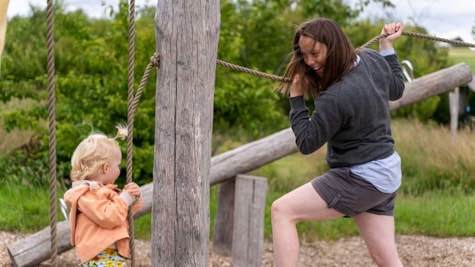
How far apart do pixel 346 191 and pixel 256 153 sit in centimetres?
249

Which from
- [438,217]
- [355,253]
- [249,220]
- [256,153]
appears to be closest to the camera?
[249,220]

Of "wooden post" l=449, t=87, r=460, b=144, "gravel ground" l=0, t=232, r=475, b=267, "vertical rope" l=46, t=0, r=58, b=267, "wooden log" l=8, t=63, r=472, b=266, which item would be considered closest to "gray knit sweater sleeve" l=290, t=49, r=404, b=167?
"vertical rope" l=46, t=0, r=58, b=267

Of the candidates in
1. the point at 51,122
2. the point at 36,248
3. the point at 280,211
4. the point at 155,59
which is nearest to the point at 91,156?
the point at 51,122

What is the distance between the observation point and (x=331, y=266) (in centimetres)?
632

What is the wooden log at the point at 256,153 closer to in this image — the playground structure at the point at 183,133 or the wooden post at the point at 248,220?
the wooden post at the point at 248,220

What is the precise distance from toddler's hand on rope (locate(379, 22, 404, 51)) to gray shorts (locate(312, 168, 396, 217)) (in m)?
0.64

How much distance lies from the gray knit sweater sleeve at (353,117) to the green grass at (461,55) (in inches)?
397

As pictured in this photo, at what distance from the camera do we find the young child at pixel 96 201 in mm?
3152

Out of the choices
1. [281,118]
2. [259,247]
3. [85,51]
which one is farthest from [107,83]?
[281,118]

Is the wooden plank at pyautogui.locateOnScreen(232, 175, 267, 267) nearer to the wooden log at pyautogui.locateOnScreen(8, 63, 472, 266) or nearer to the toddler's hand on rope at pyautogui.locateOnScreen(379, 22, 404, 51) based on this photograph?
the wooden log at pyautogui.locateOnScreen(8, 63, 472, 266)

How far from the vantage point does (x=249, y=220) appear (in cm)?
571

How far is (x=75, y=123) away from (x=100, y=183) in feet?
15.3

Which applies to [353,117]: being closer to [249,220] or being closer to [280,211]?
[280,211]

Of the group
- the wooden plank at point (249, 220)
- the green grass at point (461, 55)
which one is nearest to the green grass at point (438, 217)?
the wooden plank at point (249, 220)
